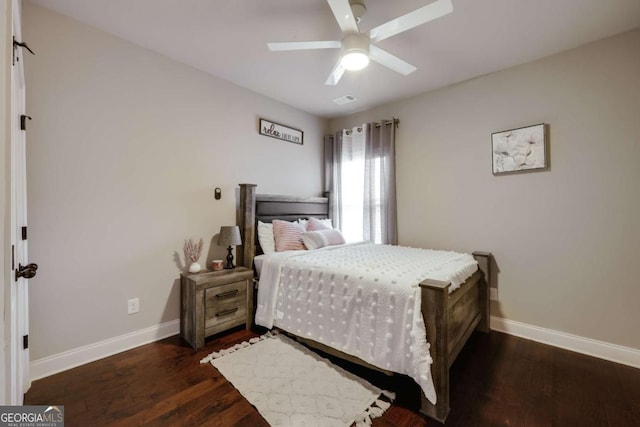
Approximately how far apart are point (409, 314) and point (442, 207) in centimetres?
190

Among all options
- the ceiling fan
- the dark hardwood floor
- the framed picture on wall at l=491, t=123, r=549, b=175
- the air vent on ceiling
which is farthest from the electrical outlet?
the framed picture on wall at l=491, t=123, r=549, b=175

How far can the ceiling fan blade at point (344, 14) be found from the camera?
4.98ft

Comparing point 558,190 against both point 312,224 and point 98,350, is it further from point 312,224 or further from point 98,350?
point 98,350

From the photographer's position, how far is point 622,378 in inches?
75.4

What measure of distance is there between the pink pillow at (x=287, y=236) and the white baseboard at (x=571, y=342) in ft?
7.17

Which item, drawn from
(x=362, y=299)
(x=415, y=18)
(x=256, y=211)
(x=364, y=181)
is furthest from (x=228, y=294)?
(x=415, y=18)

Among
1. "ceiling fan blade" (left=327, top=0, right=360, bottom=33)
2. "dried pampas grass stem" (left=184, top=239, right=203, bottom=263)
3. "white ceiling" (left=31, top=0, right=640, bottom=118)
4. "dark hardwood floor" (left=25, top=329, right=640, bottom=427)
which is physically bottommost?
"dark hardwood floor" (left=25, top=329, right=640, bottom=427)

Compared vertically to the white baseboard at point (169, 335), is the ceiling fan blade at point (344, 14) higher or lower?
higher

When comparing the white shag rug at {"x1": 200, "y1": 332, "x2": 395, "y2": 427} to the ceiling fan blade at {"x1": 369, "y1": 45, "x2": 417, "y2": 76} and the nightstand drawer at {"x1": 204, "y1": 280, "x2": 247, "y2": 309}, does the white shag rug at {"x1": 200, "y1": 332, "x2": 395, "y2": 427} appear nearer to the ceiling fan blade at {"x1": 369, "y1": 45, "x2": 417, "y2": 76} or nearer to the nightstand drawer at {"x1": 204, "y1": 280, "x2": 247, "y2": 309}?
the nightstand drawer at {"x1": 204, "y1": 280, "x2": 247, "y2": 309}

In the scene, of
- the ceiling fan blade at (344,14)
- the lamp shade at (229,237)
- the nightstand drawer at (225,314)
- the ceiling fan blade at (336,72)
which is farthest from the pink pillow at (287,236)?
the ceiling fan blade at (344,14)

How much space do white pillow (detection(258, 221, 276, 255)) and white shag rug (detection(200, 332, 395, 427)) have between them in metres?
1.00

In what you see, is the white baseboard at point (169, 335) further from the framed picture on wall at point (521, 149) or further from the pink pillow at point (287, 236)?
the framed picture on wall at point (521, 149)

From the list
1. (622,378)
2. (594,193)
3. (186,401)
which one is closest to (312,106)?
(594,193)

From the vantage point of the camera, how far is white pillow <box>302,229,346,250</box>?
3031mm
